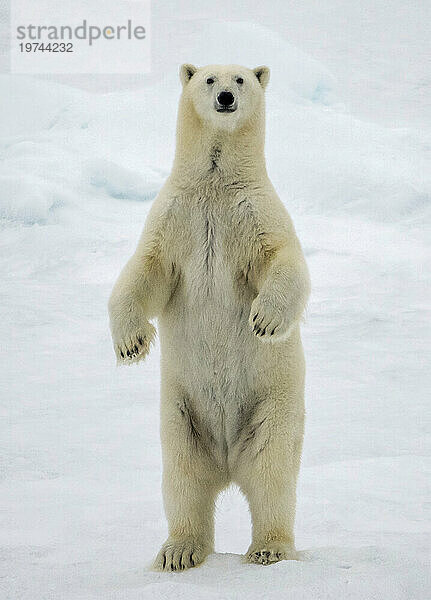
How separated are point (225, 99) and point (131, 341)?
835 millimetres

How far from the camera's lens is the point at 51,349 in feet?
22.6

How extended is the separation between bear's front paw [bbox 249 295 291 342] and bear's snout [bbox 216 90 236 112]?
0.64m

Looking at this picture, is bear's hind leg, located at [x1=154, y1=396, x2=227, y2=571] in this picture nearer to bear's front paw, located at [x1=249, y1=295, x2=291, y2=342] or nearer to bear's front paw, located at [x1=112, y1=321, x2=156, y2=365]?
bear's front paw, located at [x1=112, y1=321, x2=156, y2=365]

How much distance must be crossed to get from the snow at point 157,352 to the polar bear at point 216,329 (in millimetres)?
226

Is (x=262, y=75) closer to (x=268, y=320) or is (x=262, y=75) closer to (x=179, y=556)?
(x=268, y=320)

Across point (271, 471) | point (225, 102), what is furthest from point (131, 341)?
point (225, 102)

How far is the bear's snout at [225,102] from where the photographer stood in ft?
8.20

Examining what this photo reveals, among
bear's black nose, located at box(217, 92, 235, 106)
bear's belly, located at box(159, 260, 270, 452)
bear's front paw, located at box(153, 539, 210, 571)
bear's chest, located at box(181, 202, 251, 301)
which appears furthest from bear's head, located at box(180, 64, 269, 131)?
bear's front paw, located at box(153, 539, 210, 571)

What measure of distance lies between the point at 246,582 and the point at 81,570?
58 cm

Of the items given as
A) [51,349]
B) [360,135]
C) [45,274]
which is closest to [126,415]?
[51,349]

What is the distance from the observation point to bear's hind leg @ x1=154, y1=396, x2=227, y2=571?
8.36 ft

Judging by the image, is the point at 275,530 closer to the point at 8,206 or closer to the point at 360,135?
the point at 8,206

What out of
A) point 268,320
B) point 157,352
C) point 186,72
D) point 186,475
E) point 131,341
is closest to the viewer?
point 268,320

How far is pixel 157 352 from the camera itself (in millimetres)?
7102
